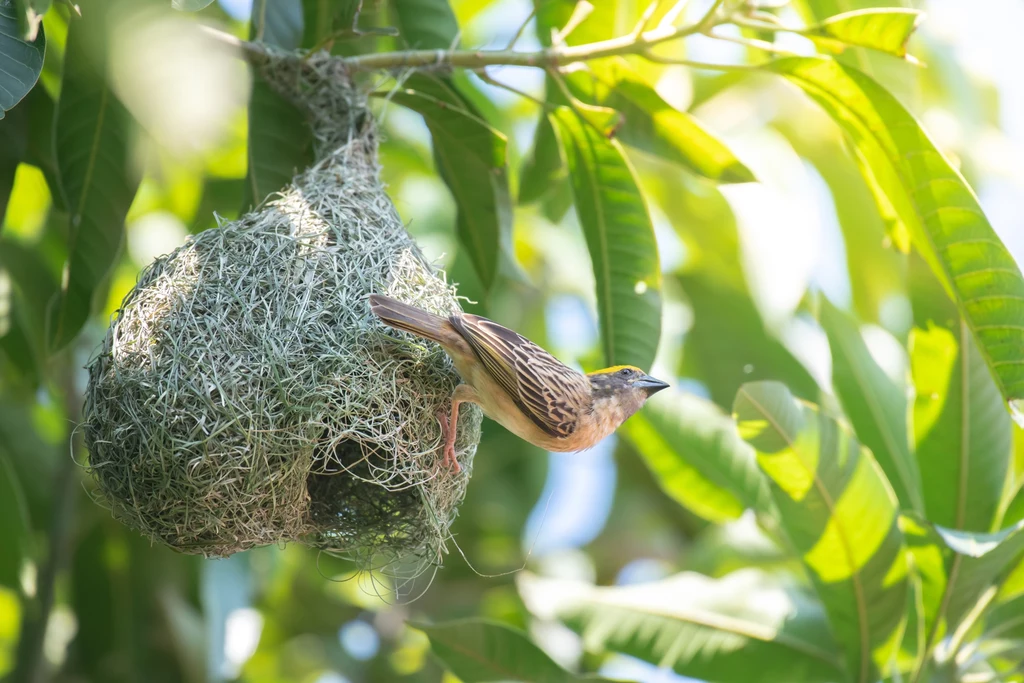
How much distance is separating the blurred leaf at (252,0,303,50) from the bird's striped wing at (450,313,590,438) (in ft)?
4.66

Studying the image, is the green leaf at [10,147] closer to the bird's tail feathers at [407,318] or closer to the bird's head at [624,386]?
the bird's tail feathers at [407,318]

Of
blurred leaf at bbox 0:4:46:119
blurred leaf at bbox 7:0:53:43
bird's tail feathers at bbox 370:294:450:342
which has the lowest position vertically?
bird's tail feathers at bbox 370:294:450:342

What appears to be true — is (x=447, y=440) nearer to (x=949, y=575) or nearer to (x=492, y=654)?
(x=492, y=654)

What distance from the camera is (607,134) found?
3188 millimetres

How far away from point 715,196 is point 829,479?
2.42 metres

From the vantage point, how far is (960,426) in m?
3.58

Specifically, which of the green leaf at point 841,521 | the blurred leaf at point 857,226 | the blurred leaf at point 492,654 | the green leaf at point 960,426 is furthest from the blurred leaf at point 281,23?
the blurred leaf at point 857,226

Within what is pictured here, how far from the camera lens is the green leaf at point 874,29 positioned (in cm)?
287

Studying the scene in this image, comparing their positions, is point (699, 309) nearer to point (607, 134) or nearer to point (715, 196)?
point (715, 196)

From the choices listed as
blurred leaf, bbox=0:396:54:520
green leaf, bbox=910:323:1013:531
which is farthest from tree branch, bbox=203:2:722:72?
blurred leaf, bbox=0:396:54:520

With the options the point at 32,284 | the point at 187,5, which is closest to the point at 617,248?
the point at 187,5

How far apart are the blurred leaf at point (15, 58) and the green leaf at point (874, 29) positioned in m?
2.20

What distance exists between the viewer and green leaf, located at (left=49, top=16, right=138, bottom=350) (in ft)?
10.1

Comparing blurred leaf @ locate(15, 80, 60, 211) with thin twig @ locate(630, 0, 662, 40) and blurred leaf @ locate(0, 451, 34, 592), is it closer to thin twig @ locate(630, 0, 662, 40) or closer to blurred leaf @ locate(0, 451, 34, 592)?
blurred leaf @ locate(0, 451, 34, 592)
